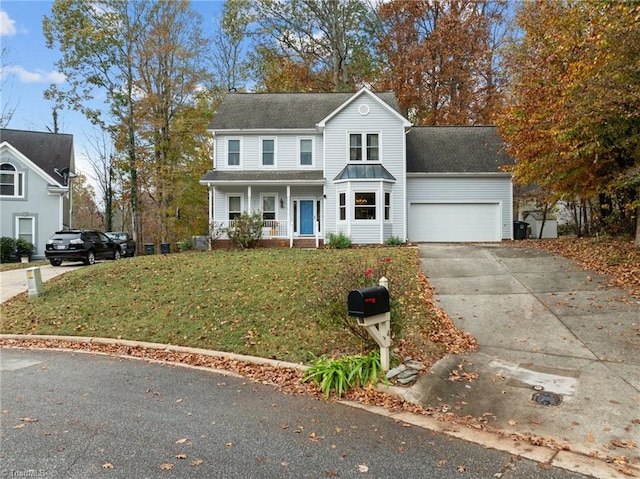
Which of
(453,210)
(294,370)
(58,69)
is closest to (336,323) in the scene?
(294,370)

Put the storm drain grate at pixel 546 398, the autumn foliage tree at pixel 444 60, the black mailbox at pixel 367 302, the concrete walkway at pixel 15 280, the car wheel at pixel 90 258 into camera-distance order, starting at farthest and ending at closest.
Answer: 1. the autumn foliage tree at pixel 444 60
2. the car wheel at pixel 90 258
3. the concrete walkway at pixel 15 280
4. the black mailbox at pixel 367 302
5. the storm drain grate at pixel 546 398

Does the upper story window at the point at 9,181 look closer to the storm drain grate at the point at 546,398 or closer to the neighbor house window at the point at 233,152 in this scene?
the neighbor house window at the point at 233,152

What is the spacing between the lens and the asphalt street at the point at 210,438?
3426 mm

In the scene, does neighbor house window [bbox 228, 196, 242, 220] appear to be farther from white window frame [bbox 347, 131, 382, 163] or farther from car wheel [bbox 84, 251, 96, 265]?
car wheel [bbox 84, 251, 96, 265]

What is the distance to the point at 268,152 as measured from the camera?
20.4 m

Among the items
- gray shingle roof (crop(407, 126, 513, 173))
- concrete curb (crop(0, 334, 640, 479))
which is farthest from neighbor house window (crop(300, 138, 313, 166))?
concrete curb (crop(0, 334, 640, 479))

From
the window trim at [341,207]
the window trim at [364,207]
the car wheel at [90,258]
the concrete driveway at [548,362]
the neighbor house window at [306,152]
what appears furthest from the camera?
the neighbor house window at [306,152]

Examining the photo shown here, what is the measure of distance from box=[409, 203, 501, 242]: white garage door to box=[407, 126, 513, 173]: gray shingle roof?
1775 mm

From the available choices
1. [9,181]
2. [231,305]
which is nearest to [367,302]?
[231,305]

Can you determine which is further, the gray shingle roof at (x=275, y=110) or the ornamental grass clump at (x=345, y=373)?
the gray shingle roof at (x=275, y=110)

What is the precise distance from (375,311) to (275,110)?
706 inches

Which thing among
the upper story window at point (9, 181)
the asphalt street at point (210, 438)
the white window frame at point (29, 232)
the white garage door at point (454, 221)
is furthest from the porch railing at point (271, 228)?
the asphalt street at point (210, 438)

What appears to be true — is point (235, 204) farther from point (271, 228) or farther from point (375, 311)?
point (375, 311)

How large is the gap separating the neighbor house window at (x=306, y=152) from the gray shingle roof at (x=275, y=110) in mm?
769
